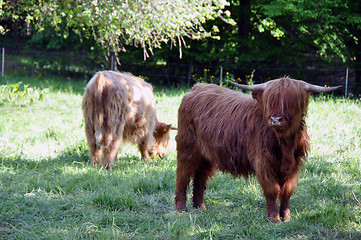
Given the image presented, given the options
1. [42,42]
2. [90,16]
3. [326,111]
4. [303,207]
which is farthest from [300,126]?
[42,42]

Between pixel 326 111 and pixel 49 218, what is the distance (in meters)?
7.19

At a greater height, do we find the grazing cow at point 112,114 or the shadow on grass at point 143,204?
the grazing cow at point 112,114

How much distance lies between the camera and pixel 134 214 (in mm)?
4785

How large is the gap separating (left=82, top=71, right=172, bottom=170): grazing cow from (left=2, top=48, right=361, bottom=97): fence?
7607 millimetres

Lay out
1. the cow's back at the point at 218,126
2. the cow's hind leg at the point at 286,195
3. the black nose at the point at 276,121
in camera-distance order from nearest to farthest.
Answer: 1. the black nose at the point at 276,121
2. the cow's hind leg at the point at 286,195
3. the cow's back at the point at 218,126

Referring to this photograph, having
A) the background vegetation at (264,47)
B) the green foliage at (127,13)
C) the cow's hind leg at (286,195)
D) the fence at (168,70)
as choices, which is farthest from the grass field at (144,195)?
the fence at (168,70)

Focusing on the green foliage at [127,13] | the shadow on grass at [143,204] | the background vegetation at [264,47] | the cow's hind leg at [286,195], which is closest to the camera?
the shadow on grass at [143,204]

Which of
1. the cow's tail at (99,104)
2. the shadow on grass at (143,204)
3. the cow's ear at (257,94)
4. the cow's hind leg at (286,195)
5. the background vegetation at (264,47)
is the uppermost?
the background vegetation at (264,47)

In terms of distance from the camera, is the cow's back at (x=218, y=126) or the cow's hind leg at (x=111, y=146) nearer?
the cow's back at (x=218, y=126)

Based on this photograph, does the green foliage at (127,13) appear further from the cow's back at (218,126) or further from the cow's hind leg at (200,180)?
the cow's hind leg at (200,180)

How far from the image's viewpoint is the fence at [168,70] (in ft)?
53.8

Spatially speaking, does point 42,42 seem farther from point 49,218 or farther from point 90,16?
point 49,218

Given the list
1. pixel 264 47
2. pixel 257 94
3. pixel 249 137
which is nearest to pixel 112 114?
pixel 249 137

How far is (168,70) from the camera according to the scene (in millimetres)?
17781
